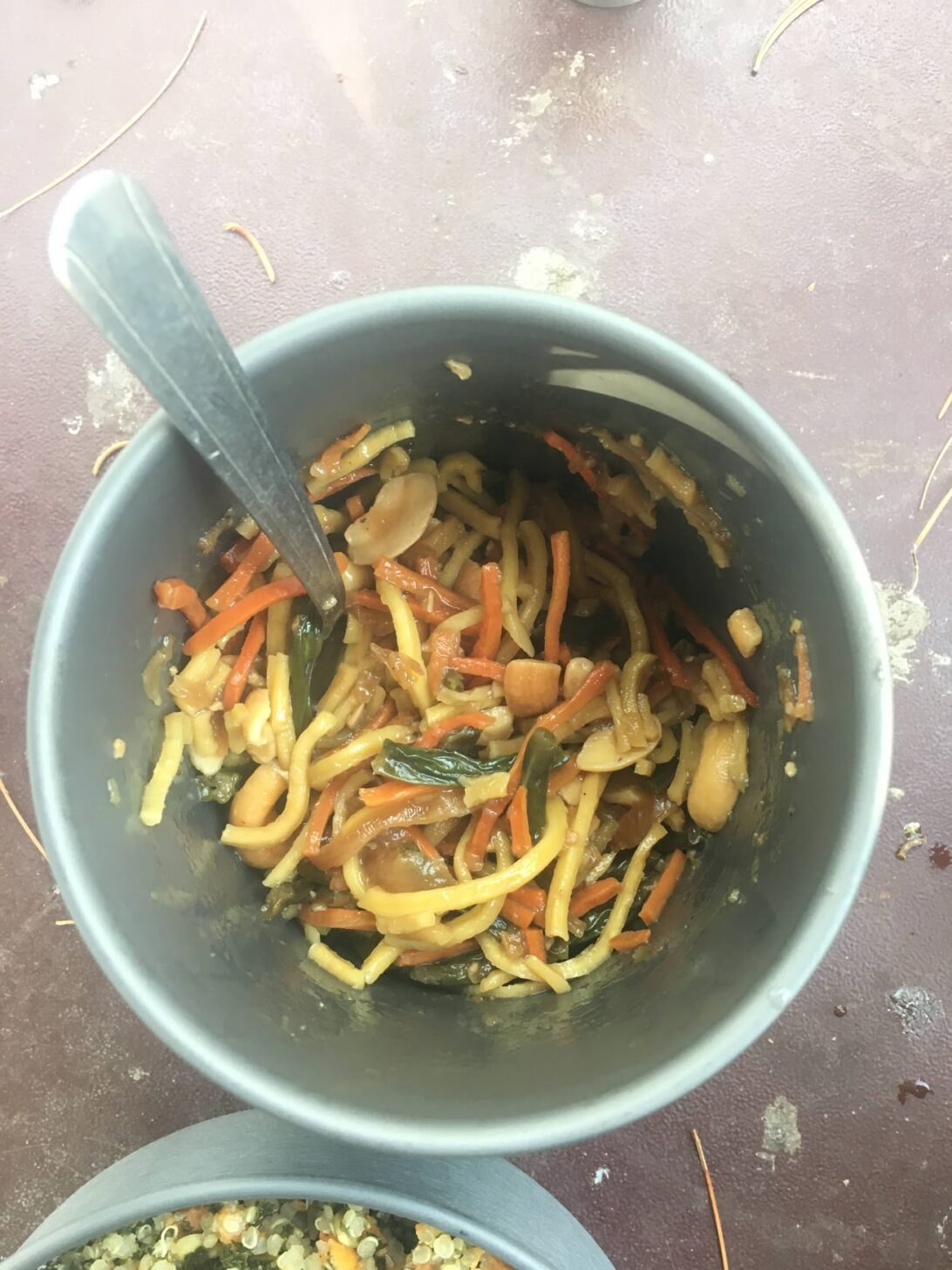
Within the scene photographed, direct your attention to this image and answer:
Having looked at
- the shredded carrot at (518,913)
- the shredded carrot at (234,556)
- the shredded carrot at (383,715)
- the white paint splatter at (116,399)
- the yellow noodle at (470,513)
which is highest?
the white paint splatter at (116,399)

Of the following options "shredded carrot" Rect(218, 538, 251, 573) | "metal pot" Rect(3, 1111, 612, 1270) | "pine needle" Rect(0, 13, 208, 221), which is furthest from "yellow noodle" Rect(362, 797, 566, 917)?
"pine needle" Rect(0, 13, 208, 221)

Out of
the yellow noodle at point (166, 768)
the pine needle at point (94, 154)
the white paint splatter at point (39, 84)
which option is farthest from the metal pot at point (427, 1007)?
the white paint splatter at point (39, 84)

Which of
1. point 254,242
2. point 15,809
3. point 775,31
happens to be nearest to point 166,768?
point 15,809

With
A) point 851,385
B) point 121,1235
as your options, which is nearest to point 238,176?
point 851,385

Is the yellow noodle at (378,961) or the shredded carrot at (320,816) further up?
the shredded carrot at (320,816)

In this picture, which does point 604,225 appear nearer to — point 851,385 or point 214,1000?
point 851,385

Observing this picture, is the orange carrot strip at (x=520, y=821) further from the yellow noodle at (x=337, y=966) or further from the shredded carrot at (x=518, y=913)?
the yellow noodle at (x=337, y=966)
